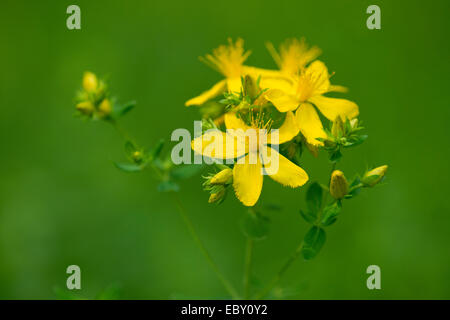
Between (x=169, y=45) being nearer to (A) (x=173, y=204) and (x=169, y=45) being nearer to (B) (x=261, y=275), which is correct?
(A) (x=173, y=204)

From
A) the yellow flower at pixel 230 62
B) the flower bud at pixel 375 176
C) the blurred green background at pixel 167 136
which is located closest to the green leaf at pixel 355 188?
the flower bud at pixel 375 176

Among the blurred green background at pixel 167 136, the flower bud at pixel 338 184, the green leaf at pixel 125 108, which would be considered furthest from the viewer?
the blurred green background at pixel 167 136

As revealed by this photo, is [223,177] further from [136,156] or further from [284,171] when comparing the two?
[136,156]

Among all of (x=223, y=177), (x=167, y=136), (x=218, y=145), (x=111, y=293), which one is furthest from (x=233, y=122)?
(x=167, y=136)

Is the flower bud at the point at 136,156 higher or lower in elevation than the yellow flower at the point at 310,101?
lower

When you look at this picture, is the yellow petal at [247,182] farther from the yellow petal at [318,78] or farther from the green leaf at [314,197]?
the yellow petal at [318,78]

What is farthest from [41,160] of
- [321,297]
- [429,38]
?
Answer: [429,38]
